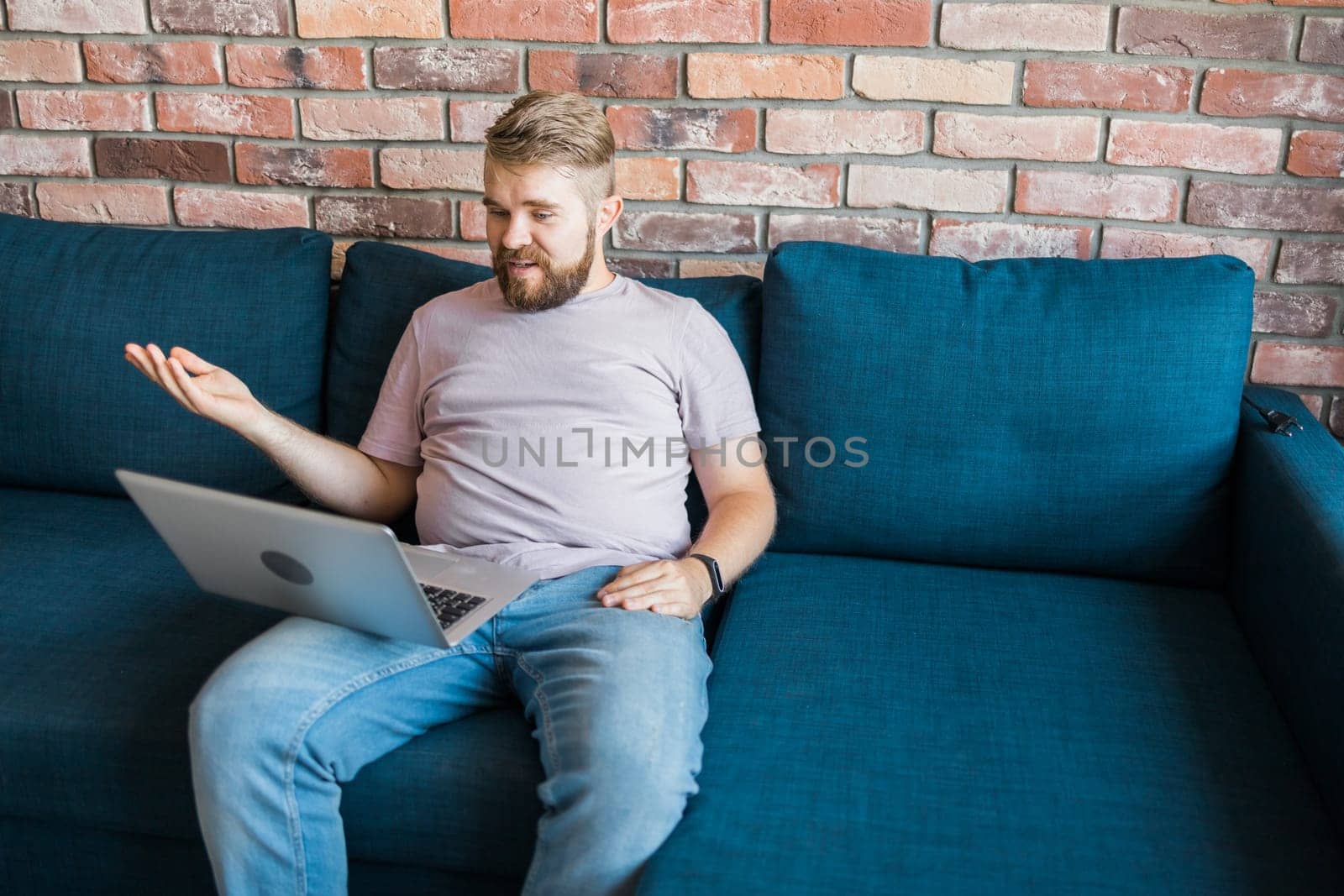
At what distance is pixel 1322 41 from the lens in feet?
5.70

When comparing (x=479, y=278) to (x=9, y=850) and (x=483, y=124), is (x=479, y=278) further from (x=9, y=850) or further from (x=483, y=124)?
(x=9, y=850)

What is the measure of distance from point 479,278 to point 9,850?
3.33 feet

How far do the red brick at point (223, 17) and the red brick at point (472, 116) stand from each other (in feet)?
1.09

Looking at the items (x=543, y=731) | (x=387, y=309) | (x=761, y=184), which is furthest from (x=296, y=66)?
(x=543, y=731)

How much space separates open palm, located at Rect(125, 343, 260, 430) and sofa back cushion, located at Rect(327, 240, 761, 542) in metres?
0.34

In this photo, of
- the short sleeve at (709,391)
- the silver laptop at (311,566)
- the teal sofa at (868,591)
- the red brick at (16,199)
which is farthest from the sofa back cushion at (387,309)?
the red brick at (16,199)

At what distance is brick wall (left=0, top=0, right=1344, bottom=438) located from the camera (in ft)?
5.89

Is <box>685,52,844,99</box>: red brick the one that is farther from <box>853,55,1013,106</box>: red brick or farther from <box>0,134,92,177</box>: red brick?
<box>0,134,92,177</box>: red brick

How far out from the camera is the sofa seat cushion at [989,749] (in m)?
1.09

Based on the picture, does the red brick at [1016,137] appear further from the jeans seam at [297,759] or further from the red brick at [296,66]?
the jeans seam at [297,759]

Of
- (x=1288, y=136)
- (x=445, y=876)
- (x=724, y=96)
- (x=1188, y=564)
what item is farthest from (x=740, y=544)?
(x=1288, y=136)

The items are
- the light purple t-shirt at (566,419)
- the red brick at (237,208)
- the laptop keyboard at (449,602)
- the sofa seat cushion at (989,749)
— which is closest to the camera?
the sofa seat cushion at (989,749)

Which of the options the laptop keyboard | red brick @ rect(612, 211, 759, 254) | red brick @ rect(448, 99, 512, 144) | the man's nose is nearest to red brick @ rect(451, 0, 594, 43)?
red brick @ rect(448, 99, 512, 144)

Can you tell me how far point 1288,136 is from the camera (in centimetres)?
179
